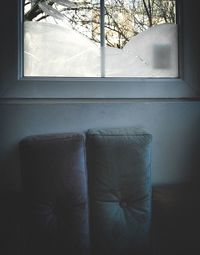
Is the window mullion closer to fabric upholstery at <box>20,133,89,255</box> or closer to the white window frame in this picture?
the white window frame

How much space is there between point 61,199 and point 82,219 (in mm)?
132

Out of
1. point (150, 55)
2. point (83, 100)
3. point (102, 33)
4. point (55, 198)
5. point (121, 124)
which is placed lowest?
point (55, 198)

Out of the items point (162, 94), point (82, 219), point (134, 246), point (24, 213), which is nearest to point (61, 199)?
point (82, 219)

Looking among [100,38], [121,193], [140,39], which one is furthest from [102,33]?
[121,193]

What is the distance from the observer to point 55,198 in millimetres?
1055

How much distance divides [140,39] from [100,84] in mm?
368

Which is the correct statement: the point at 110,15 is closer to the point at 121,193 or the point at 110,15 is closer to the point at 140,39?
the point at 140,39

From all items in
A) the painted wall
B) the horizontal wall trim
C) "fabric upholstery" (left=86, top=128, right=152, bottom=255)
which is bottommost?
"fabric upholstery" (left=86, top=128, right=152, bottom=255)

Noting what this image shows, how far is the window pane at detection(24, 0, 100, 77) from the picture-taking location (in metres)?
1.31

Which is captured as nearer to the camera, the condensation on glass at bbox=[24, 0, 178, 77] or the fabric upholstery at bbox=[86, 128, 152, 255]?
the fabric upholstery at bbox=[86, 128, 152, 255]

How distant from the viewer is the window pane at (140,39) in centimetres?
135

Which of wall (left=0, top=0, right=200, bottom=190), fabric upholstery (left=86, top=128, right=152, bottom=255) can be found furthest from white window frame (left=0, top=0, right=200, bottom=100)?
fabric upholstery (left=86, top=128, right=152, bottom=255)

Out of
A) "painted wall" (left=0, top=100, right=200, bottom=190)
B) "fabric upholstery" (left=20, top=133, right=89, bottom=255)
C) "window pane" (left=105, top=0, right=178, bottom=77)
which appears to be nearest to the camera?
"fabric upholstery" (left=20, top=133, right=89, bottom=255)

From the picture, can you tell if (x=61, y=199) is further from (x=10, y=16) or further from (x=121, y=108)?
(x=10, y=16)
